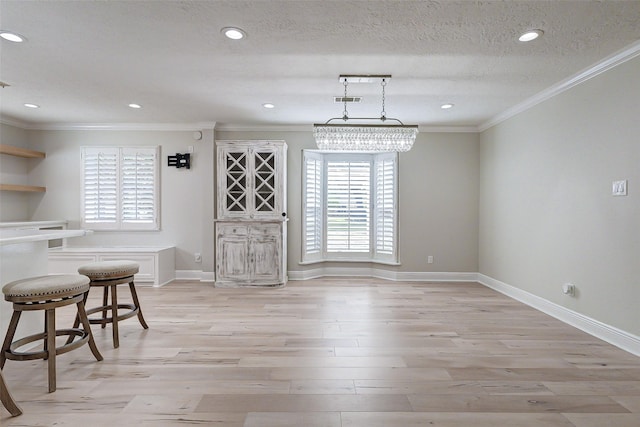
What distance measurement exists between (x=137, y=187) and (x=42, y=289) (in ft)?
11.6

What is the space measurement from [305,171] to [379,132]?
2084 millimetres

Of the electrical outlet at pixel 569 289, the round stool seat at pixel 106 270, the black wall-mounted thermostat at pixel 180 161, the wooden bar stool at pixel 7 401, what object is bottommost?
the wooden bar stool at pixel 7 401

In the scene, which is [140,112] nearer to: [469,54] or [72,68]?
[72,68]

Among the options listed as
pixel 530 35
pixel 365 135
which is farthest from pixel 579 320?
pixel 365 135

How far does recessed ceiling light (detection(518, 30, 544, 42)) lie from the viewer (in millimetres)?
2426

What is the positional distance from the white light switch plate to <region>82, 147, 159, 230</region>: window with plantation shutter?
229 inches

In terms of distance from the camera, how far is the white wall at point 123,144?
526 cm

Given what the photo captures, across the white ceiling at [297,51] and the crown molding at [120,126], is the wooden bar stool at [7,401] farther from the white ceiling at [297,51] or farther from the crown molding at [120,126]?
the crown molding at [120,126]

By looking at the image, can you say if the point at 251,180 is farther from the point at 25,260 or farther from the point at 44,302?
the point at 44,302

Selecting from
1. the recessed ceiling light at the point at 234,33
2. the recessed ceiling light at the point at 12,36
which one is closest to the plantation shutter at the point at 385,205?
the recessed ceiling light at the point at 234,33

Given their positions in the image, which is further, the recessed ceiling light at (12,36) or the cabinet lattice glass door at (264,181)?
the cabinet lattice glass door at (264,181)

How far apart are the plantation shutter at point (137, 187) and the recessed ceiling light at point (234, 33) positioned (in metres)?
3.42

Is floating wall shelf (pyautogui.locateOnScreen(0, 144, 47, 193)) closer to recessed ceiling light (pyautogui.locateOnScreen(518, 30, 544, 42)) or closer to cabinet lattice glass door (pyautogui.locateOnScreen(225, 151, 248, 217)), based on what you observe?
cabinet lattice glass door (pyautogui.locateOnScreen(225, 151, 248, 217))

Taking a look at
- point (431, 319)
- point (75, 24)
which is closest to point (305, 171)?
point (431, 319)
